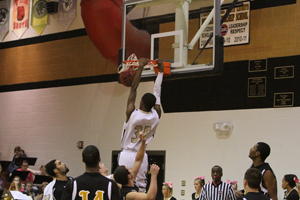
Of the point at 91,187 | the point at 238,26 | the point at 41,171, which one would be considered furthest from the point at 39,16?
the point at 91,187

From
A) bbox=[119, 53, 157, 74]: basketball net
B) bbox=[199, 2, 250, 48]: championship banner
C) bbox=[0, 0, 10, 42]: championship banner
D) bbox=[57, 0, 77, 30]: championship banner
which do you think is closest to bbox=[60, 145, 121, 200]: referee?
bbox=[119, 53, 157, 74]: basketball net

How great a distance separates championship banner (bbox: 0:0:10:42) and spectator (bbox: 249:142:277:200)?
1204 cm

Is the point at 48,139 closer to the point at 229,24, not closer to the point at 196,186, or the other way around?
the point at 196,186

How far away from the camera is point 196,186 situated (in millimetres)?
9680

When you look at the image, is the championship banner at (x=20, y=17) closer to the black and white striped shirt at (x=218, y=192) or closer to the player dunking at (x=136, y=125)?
the black and white striped shirt at (x=218, y=192)

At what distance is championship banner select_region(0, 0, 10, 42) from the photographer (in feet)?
50.5

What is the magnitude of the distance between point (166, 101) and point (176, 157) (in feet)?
4.97

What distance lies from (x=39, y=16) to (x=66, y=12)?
→ 1289mm

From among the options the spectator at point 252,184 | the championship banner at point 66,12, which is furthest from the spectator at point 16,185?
the spectator at point 252,184

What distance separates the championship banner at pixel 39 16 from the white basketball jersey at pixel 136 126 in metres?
9.63

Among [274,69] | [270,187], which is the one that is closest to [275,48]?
[274,69]

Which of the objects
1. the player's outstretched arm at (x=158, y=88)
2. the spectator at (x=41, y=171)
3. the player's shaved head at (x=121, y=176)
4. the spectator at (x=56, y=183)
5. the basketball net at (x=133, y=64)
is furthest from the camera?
the spectator at (x=41, y=171)

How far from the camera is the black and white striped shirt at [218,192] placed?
7.67m

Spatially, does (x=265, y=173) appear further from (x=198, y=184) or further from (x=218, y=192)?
(x=198, y=184)
